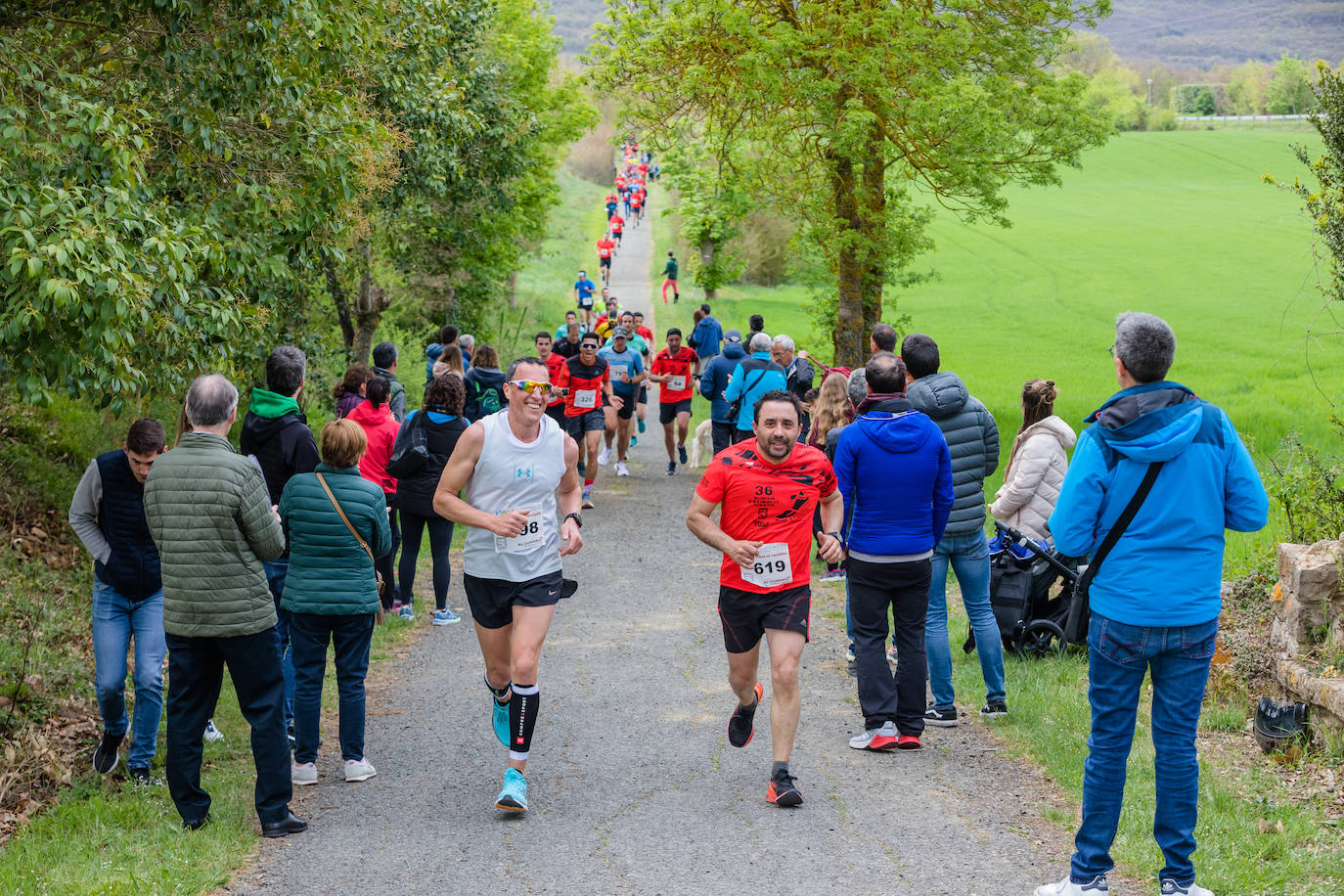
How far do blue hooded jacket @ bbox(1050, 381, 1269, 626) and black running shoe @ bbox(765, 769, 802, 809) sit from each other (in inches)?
77.5

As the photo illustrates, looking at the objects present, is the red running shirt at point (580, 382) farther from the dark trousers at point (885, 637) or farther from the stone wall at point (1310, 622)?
the stone wall at point (1310, 622)

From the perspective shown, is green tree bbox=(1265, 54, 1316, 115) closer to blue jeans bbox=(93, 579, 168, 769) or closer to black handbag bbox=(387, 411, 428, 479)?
black handbag bbox=(387, 411, 428, 479)

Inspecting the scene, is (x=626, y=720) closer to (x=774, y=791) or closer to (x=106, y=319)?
(x=774, y=791)

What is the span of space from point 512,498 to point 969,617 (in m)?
3.04

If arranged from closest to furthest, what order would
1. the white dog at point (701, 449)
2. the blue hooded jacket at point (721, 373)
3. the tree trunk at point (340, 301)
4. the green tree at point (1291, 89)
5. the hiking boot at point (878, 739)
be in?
the hiking boot at point (878, 739) < the green tree at point (1291, 89) < the blue hooded jacket at point (721, 373) < the white dog at point (701, 449) < the tree trunk at point (340, 301)

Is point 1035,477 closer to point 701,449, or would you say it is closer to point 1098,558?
point 1098,558

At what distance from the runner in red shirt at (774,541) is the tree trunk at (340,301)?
11.9 metres

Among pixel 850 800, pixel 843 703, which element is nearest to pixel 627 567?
pixel 843 703

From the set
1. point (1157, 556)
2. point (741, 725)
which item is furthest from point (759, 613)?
point (1157, 556)

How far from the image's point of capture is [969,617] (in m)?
7.40

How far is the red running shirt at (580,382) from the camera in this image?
13992 millimetres

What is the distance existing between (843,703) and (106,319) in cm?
489

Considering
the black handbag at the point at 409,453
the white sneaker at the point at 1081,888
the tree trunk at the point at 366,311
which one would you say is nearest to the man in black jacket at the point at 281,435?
the black handbag at the point at 409,453

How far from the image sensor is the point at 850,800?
6117 mm
